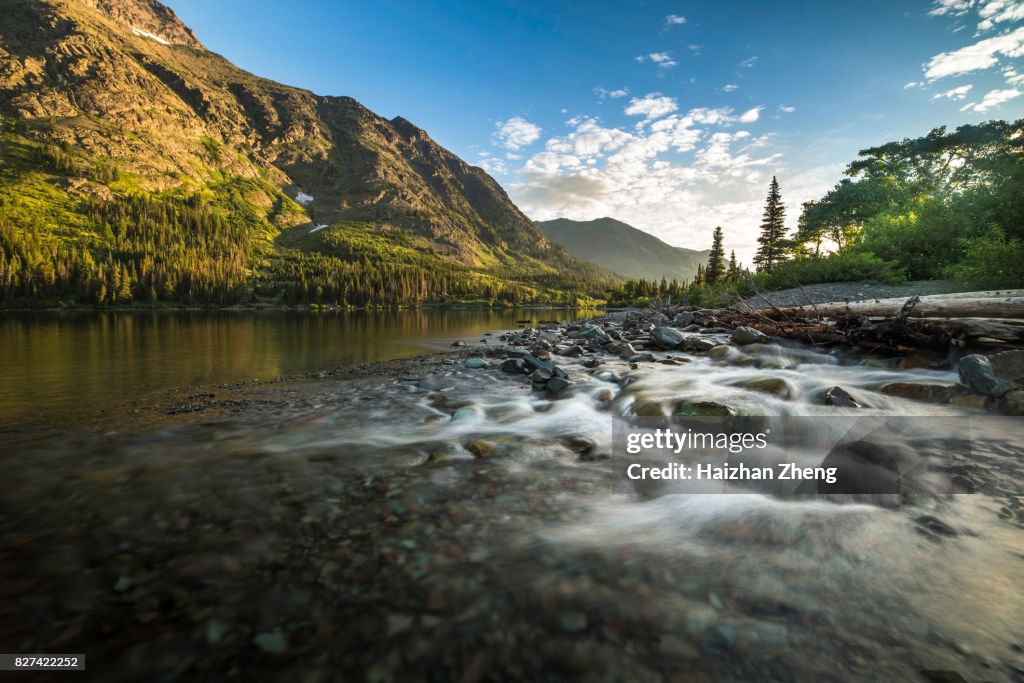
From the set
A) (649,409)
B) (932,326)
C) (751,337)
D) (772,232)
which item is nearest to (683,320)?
(751,337)

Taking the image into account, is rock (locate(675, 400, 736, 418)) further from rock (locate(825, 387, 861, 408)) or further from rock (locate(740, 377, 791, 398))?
rock (locate(825, 387, 861, 408))

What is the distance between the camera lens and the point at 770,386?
761 cm

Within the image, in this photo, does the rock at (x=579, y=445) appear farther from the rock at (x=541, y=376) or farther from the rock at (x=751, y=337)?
the rock at (x=751, y=337)

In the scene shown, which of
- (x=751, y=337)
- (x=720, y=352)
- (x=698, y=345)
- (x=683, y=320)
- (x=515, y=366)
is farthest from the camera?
(x=683, y=320)

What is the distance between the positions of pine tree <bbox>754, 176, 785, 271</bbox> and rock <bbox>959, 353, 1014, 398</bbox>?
64161mm

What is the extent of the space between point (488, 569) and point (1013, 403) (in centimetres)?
859

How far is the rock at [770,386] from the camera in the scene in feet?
24.2

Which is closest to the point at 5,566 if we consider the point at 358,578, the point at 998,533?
the point at 358,578

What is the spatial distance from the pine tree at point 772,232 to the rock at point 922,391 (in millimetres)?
64261

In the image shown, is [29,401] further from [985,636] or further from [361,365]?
[985,636]

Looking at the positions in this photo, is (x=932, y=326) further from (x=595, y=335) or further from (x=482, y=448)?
(x=595, y=335)

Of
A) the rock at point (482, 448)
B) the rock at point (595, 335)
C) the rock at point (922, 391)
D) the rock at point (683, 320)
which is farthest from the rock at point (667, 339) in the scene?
the rock at point (482, 448)

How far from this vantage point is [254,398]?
9680 mm

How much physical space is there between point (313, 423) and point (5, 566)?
443cm
